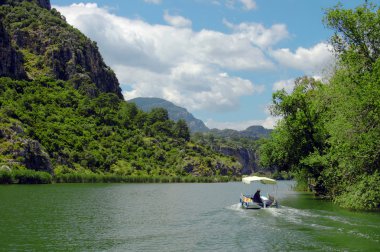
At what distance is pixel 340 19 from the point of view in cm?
5559

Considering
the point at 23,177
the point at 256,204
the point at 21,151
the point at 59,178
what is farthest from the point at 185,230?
the point at 21,151

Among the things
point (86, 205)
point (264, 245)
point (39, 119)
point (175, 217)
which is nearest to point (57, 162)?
point (39, 119)

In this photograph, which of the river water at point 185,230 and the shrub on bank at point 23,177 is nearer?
the river water at point 185,230

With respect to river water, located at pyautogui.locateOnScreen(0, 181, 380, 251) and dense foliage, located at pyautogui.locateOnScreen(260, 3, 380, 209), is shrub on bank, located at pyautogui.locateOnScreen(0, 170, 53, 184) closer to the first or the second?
river water, located at pyautogui.locateOnScreen(0, 181, 380, 251)

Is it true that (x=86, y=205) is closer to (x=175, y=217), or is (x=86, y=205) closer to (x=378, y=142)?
(x=175, y=217)

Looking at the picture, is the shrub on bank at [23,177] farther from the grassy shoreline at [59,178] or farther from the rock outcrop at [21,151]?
the rock outcrop at [21,151]

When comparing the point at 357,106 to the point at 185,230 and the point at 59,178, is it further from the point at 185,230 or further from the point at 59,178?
the point at 59,178

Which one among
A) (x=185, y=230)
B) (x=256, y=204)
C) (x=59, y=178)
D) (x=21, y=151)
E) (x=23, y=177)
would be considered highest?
(x=21, y=151)

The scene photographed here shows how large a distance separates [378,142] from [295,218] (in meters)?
14.1

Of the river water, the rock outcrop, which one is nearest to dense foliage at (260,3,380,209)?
the river water

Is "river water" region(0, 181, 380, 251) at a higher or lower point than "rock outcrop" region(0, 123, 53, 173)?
lower

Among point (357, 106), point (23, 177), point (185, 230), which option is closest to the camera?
point (185, 230)

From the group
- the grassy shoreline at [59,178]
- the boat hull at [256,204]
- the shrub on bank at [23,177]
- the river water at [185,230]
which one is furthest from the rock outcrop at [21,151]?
the boat hull at [256,204]

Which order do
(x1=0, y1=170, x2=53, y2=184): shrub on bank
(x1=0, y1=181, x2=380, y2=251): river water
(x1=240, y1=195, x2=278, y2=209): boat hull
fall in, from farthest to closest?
1. (x1=0, y1=170, x2=53, y2=184): shrub on bank
2. (x1=240, y1=195, x2=278, y2=209): boat hull
3. (x1=0, y1=181, x2=380, y2=251): river water
